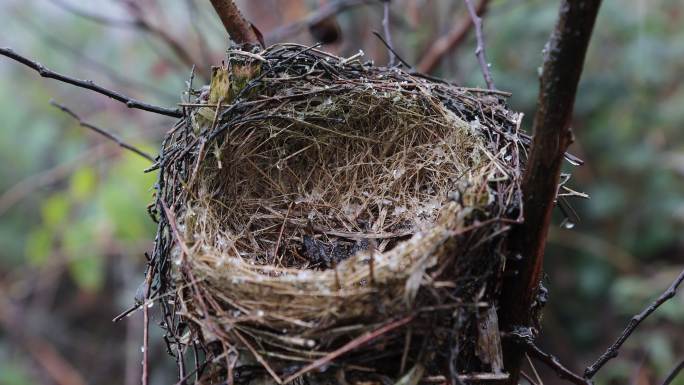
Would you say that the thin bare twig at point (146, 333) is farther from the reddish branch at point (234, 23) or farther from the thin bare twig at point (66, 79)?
the reddish branch at point (234, 23)

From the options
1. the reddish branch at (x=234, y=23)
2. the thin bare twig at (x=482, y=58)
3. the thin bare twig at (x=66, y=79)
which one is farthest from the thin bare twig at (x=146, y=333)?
the thin bare twig at (x=482, y=58)

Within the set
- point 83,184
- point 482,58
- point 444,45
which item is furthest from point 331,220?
point 83,184

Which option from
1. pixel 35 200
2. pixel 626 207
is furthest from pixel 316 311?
pixel 35 200

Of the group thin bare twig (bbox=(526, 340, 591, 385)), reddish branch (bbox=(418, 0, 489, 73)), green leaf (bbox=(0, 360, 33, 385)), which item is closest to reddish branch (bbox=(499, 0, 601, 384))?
thin bare twig (bbox=(526, 340, 591, 385))

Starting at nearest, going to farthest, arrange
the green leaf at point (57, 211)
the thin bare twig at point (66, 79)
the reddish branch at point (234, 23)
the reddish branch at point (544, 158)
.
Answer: the reddish branch at point (544, 158) → the thin bare twig at point (66, 79) → the reddish branch at point (234, 23) → the green leaf at point (57, 211)

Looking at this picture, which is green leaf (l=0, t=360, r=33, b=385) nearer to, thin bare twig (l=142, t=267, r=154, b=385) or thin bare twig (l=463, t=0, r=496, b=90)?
thin bare twig (l=142, t=267, r=154, b=385)

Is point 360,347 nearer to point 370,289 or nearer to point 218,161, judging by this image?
point 370,289
